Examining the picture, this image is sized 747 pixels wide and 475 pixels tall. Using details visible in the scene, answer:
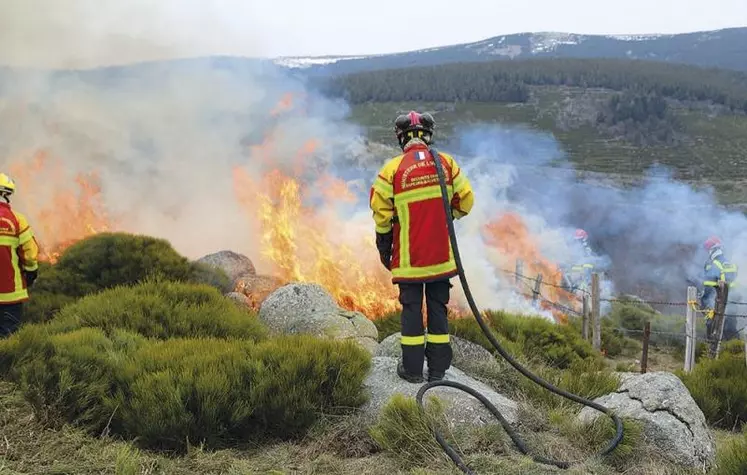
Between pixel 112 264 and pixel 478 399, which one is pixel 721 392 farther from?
pixel 112 264

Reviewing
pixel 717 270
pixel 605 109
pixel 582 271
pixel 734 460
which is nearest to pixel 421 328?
pixel 734 460

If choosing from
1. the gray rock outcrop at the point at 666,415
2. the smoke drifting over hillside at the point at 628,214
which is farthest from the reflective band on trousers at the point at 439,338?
the smoke drifting over hillside at the point at 628,214

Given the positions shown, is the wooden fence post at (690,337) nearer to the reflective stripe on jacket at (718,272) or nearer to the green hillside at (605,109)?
the reflective stripe on jacket at (718,272)

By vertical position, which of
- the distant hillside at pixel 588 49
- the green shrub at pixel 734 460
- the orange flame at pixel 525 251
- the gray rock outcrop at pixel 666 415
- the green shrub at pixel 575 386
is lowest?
the orange flame at pixel 525 251

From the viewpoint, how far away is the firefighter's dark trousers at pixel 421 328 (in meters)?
4.68

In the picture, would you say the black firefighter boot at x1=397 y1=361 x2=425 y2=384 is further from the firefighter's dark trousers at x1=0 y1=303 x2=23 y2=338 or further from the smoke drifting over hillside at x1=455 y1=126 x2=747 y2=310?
the smoke drifting over hillside at x1=455 y1=126 x2=747 y2=310

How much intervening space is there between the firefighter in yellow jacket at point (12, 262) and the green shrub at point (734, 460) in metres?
6.73

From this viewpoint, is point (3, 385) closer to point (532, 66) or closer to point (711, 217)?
point (711, 217)

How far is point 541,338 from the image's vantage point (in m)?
8.55

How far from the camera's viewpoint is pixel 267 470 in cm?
364

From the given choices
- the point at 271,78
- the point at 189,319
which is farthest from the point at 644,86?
the point at 189,319

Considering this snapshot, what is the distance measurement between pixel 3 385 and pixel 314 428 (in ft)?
7.53

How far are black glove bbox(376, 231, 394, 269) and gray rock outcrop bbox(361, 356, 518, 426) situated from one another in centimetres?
92

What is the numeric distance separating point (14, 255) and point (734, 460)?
22.9ft
